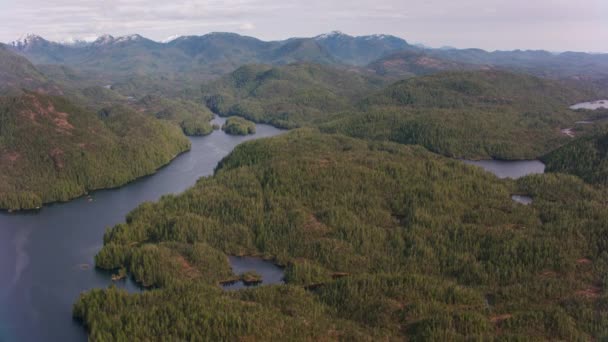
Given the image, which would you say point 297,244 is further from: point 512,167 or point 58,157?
point 512,167

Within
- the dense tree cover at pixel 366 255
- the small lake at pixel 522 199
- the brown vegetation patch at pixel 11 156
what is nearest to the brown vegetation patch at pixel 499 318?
the dense tree cover at pixel 366 255

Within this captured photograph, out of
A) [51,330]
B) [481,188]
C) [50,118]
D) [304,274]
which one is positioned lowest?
[51,330]

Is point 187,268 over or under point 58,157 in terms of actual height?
under

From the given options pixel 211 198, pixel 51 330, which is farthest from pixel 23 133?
pixel 51 330

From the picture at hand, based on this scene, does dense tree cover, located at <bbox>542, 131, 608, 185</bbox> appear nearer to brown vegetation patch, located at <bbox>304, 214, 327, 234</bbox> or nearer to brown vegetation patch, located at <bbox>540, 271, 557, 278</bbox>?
brown vegetation patch, located at <bbox>540, 271, 557, 278</bbox>

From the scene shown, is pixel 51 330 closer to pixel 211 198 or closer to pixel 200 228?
pixel 200 228

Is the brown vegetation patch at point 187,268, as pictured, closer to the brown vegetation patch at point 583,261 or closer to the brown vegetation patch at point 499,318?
the brown vegetation patch at point 499,318

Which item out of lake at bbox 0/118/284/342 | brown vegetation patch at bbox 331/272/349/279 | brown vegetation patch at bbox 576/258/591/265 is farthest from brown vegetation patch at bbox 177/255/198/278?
brown vegetation patch at bbox 576/258/591/265

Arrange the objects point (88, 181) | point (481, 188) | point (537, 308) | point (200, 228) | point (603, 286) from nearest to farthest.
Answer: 1. point (537, 308)
2. point (603, 286)
3. point (200, 228)
4. point (481, 188)
5. point (88, 181)

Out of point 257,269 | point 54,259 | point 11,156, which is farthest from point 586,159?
point 11,156
